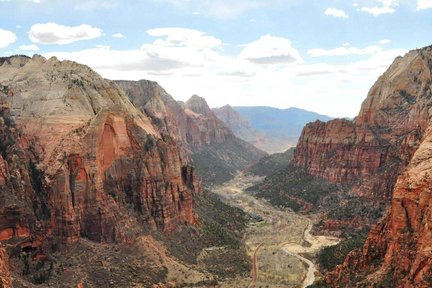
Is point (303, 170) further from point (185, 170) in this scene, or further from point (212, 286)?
point (212, 286)

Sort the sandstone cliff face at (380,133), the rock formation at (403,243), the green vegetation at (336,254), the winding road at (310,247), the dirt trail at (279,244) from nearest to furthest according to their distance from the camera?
the rock formation at (403,243) < the dirt trail at (279,244) < the green vegetation at (336,254) < the winding road at (310,247) < the sandstone cliff face at (380,133)

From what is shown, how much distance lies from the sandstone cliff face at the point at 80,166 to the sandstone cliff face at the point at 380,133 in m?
57.7

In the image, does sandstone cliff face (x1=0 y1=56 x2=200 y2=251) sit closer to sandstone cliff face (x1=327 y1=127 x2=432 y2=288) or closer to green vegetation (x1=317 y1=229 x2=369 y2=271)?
green vegetation (x1=317 y1=229 x2=369 y2=271)

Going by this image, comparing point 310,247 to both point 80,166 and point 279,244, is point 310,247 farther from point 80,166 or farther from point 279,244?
point 80,166

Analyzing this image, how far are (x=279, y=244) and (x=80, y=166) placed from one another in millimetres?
50253

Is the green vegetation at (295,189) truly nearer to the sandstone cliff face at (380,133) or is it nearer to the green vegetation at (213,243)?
the sandstone cliff face at (380,133)

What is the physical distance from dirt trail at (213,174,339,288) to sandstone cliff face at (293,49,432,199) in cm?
1887

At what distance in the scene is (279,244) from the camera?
113875 millimetres

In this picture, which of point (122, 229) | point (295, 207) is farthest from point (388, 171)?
point (122, 229)

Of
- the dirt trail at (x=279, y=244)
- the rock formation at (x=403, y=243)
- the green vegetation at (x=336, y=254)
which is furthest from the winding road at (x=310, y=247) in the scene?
the rock formation at (x=403, y=243)

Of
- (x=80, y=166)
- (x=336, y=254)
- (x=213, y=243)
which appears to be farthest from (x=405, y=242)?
(x=213, y=243)

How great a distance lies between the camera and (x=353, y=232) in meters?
118

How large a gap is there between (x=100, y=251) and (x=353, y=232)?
61033mm

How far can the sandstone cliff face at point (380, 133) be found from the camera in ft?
434
